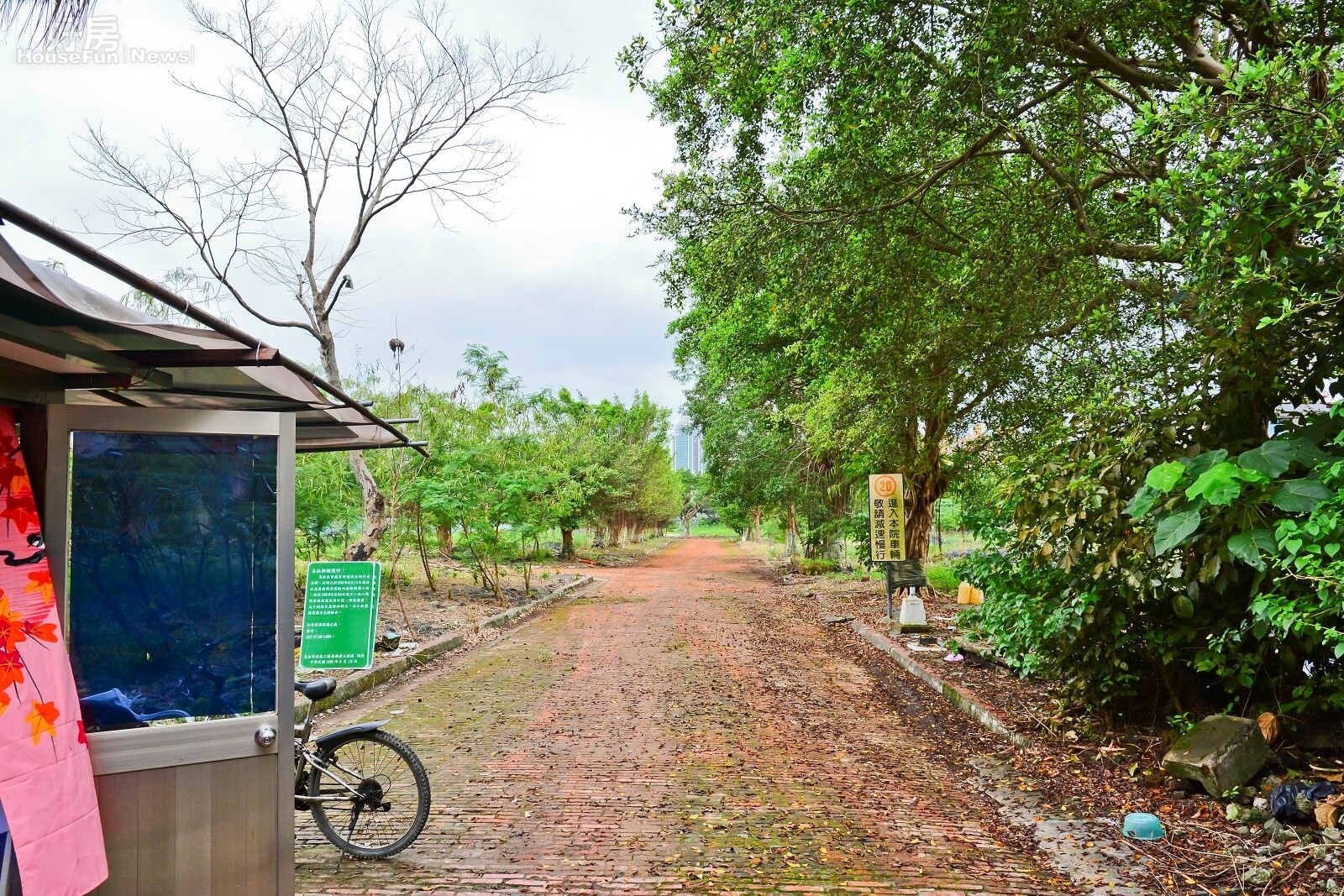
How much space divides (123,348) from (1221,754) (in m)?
6.34

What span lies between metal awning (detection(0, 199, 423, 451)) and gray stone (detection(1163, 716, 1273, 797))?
5582 mm

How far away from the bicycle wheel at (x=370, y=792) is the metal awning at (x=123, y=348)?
195 centimetres

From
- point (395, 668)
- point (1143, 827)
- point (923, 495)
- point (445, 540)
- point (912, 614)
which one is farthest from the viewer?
point (445, 540)

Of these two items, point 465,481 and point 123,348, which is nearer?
point 123,348

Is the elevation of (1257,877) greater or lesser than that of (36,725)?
lesser

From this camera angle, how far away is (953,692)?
8.51m

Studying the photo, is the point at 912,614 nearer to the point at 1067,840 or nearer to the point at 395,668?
the point at 395,668

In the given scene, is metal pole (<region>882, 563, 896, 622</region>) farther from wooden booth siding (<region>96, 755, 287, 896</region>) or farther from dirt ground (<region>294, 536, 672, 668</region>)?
wooden booth siding (<region>96, 755, 287, 896</region>)

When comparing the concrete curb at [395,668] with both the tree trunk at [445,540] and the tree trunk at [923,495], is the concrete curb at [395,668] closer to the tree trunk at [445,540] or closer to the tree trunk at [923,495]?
the tree trunk at [445,540]

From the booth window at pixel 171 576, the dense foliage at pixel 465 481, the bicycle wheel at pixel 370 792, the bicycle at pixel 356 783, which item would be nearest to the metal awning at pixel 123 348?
the booth window at pixel 171 576

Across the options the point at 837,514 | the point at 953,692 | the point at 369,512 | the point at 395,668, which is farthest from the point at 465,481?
the point at 837,514

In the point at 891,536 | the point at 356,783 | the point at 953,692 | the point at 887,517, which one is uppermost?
the point at 887,517

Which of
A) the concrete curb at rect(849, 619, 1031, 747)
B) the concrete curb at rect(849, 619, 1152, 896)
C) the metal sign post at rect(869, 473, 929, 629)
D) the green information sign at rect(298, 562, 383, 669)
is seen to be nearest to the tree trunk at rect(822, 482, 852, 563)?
the metal sign post at rect(869, 473, 929, 629)

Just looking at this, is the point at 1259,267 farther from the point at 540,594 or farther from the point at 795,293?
the point at 540,594
